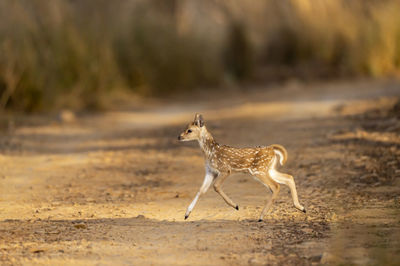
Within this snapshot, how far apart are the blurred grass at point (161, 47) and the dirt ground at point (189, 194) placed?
5.57 ft

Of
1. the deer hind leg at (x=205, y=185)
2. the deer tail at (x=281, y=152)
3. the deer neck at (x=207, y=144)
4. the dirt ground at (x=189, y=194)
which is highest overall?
the deer neck at (x=207, y=144)

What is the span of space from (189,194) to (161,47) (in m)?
14.5

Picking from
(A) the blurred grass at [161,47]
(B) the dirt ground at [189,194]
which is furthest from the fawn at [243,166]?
(A) the blurred grass at [161,47]

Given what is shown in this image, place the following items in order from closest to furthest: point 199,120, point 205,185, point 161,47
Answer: point 205,185 → point 199,120 → point 161,47

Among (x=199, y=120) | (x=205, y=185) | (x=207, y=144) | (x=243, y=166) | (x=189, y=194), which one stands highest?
(x=199, y=120)

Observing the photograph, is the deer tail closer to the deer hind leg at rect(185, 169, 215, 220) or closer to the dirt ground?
the dirt ground

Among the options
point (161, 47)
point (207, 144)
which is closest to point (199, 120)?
point (207, 144)

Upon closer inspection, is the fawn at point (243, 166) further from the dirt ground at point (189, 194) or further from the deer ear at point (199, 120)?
the dirt ground at point (189, 194)

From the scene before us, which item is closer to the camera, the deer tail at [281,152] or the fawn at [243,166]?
the fawn at [243,166]

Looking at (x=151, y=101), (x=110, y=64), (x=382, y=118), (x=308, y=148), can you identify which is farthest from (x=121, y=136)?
(x=151, y=101)

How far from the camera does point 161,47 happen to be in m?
21.8

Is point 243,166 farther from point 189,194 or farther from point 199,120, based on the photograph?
point 189,194

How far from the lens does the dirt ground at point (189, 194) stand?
216 inches

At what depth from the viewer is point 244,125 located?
13289 mm
